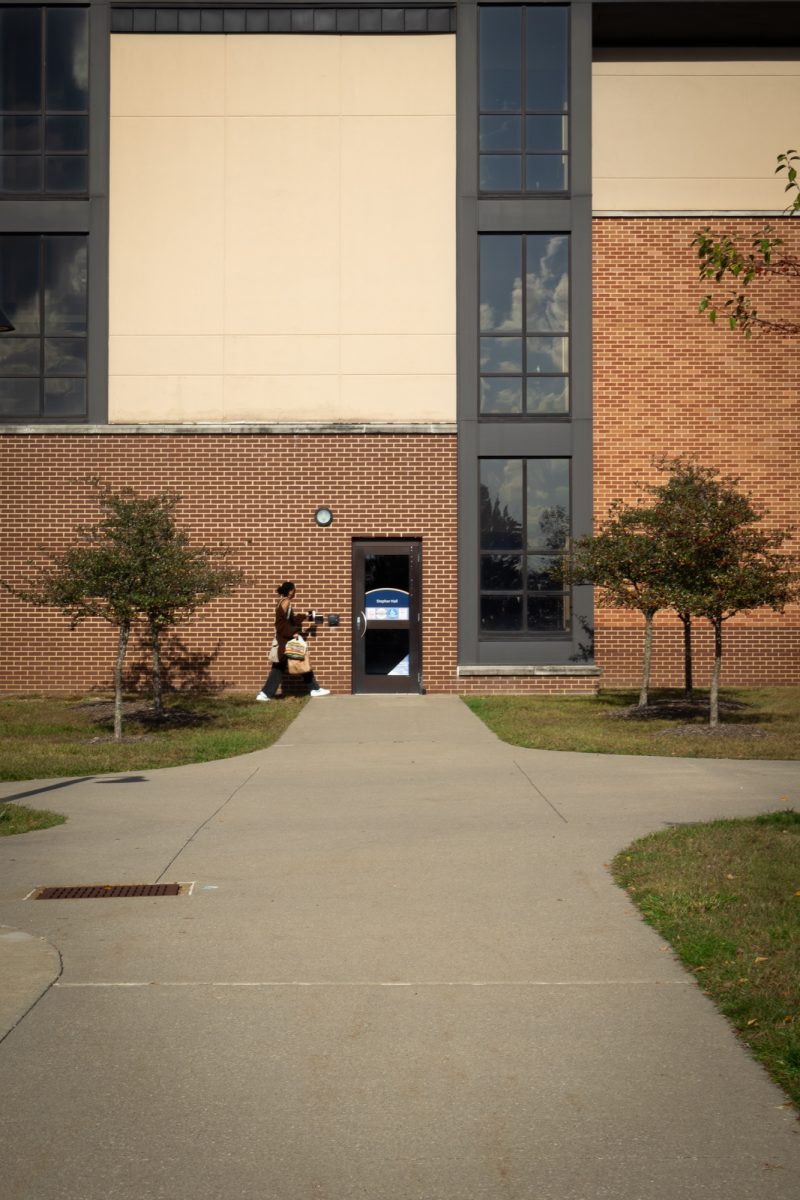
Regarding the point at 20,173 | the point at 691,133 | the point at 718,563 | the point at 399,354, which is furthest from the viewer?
the point at 691,133

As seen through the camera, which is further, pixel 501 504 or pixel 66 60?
pixel 66 60

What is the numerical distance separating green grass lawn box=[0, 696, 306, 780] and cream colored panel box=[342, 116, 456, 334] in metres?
6.68

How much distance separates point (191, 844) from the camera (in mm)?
9055

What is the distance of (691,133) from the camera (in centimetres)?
2212

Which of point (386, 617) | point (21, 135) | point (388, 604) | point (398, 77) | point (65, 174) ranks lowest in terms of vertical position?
point (386, 617)

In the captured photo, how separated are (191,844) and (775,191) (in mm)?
17588

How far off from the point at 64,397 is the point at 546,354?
807 cm

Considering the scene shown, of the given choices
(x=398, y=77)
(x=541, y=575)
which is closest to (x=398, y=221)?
(x=398, y=77)

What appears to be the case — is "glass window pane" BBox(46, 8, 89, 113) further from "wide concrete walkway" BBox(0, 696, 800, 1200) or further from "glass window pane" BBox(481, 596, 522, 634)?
"wide concrete walkway" BBox(0, 696, 800, 1200)

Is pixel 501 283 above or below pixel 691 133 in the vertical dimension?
below

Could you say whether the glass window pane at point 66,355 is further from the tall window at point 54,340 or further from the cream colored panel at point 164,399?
the cream colored panel at point 164,399

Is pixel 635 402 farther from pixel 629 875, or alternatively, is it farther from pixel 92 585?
pixel 629 875

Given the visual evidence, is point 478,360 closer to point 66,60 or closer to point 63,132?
point 63,132

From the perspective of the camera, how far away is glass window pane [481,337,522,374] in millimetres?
21500
